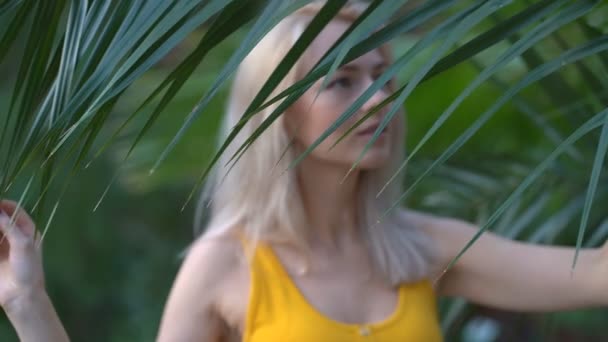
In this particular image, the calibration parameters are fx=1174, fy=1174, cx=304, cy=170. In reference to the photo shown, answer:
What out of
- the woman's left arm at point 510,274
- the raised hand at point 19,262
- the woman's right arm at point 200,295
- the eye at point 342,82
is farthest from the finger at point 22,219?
the woman's left arm at point 510,274

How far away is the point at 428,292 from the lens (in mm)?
1867

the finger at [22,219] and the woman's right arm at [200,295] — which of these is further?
the woman's right arm at [200,295]

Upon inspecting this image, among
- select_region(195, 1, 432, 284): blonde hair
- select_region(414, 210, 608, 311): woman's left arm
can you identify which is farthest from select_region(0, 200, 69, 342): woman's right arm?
select_region(414, 210, 608, 311): woman's left arm

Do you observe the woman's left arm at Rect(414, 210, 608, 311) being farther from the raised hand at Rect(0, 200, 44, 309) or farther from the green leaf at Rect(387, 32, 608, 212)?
the green leaf at Rect(387, 32, 608, 212)

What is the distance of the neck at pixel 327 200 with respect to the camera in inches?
73.1

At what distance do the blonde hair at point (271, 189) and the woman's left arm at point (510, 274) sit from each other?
0.18 feet

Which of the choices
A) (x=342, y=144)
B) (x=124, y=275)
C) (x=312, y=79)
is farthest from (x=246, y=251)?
(x=124, y=275)

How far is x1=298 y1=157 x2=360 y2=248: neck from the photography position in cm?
186

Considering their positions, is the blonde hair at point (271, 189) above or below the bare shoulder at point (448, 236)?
above

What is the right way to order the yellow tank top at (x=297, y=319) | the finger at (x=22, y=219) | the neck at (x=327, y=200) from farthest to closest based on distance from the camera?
the neck at (x=327, y=200), the yellow tank top at (x=297, y=319), the finger at (x=22, y=219)

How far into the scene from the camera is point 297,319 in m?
1.71

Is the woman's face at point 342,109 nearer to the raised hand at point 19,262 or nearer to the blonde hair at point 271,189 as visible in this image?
the blonde hair at point 271,189

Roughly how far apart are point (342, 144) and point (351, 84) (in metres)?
0.10

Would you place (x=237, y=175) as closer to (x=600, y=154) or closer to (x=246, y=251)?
(x=246, y=251)
